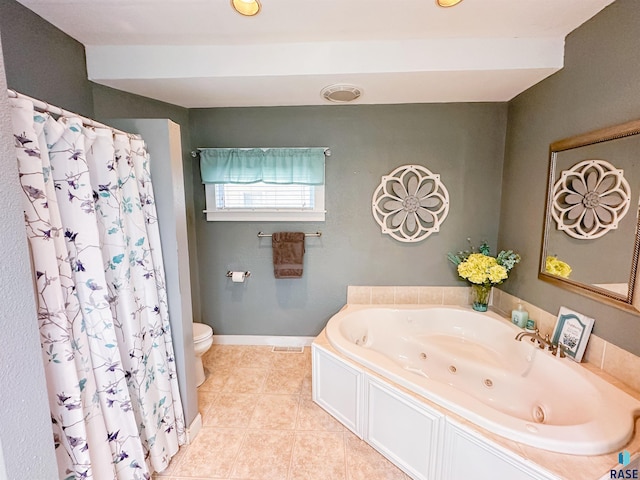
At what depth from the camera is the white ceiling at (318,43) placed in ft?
4.81

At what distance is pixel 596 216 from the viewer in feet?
5.12

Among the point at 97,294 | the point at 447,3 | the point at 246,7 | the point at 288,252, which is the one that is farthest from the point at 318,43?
the point at 97,294

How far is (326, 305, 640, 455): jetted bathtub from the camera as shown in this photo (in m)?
1.19

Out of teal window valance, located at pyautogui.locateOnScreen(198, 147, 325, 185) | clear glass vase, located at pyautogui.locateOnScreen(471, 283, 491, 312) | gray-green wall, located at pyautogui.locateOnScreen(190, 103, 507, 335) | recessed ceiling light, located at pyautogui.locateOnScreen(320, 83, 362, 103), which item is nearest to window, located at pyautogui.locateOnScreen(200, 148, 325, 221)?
teal window valance, located at pyautogui.locateOnScreen(198, 147, 325, 185)

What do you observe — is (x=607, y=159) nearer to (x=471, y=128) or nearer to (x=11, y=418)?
(x=471, y=128)

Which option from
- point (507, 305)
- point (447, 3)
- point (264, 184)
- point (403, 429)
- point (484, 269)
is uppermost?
point (447, 3)

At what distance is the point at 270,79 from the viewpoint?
6.15 feet

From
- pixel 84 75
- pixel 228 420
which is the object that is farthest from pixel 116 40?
pixel 228 420

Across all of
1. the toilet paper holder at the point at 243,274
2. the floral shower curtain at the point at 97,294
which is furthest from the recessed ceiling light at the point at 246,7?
the toilet paper holder at the point at 243,274

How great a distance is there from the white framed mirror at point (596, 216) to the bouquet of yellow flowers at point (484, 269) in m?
0.30

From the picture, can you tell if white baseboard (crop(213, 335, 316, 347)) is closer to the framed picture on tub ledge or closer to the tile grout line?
the tile grout line

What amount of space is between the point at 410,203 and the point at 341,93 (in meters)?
1.10

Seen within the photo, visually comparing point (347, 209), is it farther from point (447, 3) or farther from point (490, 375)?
point (490, 375)

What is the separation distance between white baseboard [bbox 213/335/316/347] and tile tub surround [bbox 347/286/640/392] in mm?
681
